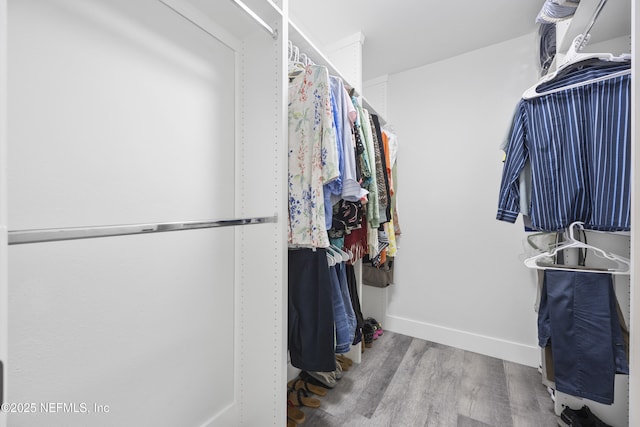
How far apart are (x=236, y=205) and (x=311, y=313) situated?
25.4 inches

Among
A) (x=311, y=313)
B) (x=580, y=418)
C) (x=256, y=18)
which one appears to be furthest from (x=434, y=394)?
(x=256, y=18)

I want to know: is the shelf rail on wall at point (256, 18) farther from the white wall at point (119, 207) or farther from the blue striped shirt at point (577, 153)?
the blue striped shirt at point (577, 153)

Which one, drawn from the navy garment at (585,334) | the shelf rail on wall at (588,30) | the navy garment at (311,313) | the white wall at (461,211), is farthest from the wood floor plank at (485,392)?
the shelf rail on wall at (588,30)

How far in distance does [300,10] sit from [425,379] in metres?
2.60

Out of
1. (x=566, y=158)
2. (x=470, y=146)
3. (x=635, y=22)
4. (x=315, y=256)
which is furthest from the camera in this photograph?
(x=470, y=146)

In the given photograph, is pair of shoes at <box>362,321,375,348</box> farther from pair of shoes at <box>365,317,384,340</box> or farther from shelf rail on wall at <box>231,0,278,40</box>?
shelf rail on wall at <box>231,0,278,40</box>

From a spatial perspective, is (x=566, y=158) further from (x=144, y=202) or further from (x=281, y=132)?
(x=144, y=202)

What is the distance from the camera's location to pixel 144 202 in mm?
1018

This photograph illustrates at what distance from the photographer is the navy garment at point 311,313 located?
3.96ft

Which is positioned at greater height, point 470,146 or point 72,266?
point 470,146

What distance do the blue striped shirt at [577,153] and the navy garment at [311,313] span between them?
975 millimetres

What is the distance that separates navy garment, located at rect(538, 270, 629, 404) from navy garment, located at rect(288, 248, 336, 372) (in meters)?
0.93

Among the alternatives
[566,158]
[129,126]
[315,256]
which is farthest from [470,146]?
[129,126]

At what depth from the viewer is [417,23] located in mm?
1868
